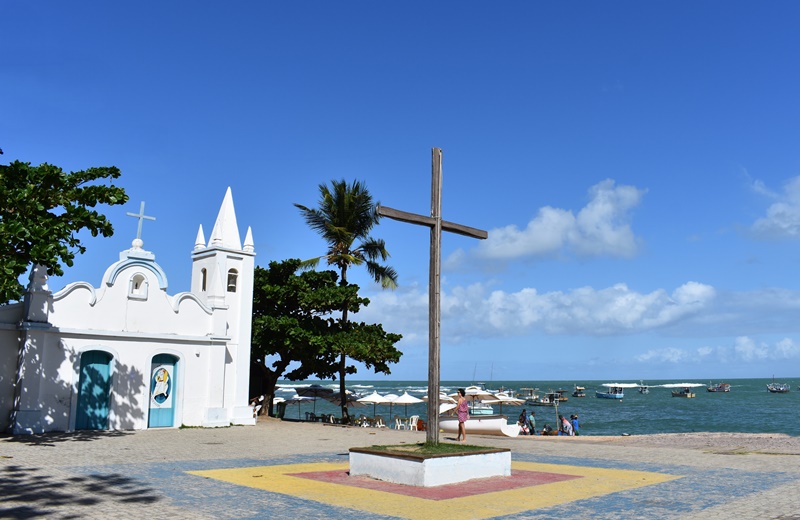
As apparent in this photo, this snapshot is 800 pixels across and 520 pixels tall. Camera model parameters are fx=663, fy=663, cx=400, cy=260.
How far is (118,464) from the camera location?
13.3m

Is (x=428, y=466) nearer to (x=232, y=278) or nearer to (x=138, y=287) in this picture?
(x=138, y=287)

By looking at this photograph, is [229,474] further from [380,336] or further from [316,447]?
[380,336]

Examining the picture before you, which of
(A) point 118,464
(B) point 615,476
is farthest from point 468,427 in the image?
(A) point 118,464

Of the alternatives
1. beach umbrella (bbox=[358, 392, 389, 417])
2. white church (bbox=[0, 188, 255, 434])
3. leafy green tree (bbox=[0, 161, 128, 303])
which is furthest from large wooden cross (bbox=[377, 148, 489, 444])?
beach umbrella (bbox=[358, 392, 389, 417])

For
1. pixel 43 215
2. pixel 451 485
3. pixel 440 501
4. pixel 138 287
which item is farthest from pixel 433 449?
pixel 138 287

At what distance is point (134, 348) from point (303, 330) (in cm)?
729

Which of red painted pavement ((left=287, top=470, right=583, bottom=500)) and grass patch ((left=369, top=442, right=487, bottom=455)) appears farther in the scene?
grass patch ((left=369, top=442, right=487, bottom=455))

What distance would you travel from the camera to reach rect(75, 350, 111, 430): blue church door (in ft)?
67.8

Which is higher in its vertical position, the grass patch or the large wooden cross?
Answer: the large wooden cross

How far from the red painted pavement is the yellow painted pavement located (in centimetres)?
24

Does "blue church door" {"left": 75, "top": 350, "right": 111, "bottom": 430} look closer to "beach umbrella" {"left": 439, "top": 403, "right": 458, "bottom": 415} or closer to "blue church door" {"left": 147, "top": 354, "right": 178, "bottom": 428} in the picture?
"blue church door" {"left": 147, "top": 354, "right": 178, "bottom": 428}

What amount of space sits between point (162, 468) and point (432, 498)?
19.4ft

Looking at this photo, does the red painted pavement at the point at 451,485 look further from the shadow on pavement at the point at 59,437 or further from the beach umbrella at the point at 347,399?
the beach umbrella at the point at 347,399

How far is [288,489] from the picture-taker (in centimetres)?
1077
